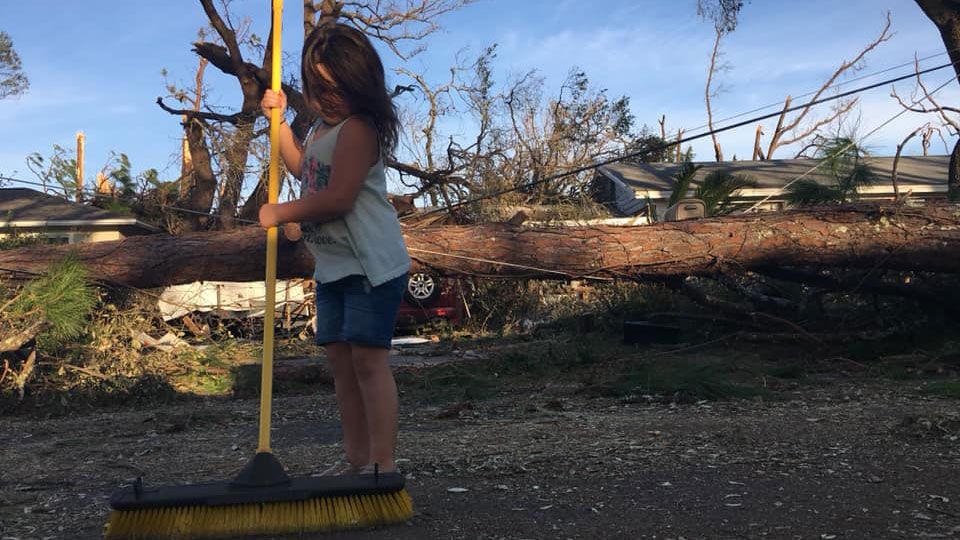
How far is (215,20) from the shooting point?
16.1 metres

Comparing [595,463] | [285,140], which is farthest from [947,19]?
[285,140]

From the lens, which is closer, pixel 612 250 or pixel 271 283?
pixel 271 283

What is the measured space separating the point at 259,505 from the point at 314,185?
100 cm

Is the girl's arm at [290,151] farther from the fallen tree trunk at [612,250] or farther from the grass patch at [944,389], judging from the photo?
the grass patch at [944,389]

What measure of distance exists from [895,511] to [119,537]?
2127 mm

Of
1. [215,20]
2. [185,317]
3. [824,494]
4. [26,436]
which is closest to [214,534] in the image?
[824,494]

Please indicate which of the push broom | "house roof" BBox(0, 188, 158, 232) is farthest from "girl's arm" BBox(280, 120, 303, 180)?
"house roof" BBox(0, 188, 158, 232)

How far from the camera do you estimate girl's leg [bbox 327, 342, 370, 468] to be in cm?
270

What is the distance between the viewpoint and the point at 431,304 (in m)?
11.8

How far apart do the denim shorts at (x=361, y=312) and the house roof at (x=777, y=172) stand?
13.8m

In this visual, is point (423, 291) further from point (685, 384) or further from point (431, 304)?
point (685, 384)

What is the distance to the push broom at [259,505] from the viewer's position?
2195 mm

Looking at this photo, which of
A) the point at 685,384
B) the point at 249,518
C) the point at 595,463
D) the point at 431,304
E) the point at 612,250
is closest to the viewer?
the point at 249,518

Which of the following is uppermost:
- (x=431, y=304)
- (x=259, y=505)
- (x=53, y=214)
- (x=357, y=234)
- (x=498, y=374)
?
(x=53, y=214)
